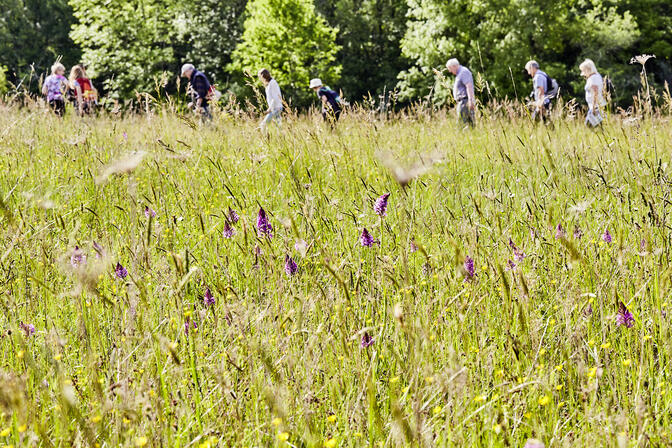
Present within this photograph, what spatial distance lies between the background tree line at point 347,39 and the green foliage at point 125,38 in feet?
0.20

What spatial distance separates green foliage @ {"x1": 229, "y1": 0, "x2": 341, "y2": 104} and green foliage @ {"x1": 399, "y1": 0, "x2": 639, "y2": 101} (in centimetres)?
421

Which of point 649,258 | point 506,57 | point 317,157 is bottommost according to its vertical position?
point 506,57

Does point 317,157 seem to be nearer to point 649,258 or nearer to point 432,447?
point 649,258

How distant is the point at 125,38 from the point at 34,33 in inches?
283

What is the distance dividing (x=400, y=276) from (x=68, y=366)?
111 centimetres

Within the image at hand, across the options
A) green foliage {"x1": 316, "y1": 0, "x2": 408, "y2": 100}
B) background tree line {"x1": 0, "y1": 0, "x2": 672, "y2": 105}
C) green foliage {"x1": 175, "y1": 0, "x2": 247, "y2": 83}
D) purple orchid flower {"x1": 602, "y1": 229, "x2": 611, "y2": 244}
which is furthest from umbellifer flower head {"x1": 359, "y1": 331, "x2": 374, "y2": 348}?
green foliage {"x1": 316, "y1": 0, "x2": 408, "y2": 100}

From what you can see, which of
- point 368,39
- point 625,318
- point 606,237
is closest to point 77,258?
point 625,318

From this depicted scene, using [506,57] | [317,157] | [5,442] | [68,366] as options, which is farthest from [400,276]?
[506,57]

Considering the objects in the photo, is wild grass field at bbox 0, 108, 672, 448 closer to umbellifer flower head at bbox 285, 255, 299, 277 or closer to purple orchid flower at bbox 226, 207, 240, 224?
umbellifer flower head at bbox 285, 255, 299, 277

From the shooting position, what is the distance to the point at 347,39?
31922 millimetres

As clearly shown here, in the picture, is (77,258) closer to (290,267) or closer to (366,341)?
(290,267)

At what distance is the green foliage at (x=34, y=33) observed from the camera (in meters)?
30.8

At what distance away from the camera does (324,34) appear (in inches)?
1003

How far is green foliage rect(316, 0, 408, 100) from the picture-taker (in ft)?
103
